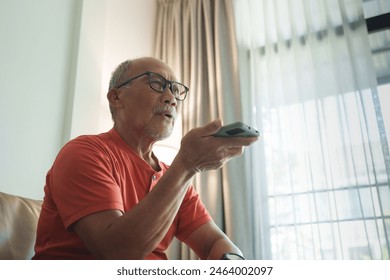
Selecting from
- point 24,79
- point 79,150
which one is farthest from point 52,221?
point 24,79

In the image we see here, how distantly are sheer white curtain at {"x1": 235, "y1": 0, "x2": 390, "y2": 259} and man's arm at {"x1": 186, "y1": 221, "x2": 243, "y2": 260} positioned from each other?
97 cm

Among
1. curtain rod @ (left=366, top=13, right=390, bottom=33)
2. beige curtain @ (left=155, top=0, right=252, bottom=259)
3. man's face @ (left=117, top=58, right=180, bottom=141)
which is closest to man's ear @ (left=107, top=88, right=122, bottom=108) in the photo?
man's face @ (left=117, top=58, right=180, bottom=141)

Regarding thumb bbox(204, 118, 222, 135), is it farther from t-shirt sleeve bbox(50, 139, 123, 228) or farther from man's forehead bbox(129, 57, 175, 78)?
man's forehead bbox(129, 57, 175, 78)

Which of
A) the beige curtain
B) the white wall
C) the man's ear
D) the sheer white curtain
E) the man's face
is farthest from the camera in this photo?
the beige curtain

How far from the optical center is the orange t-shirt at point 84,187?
78cm

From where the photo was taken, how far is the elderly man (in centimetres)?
73

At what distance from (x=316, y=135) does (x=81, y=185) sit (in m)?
1.58

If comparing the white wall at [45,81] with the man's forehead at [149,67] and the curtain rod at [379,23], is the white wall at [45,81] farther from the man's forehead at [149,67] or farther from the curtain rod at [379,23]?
the curtain rod at [379,23]

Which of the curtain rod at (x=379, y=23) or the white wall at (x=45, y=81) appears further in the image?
the curtain rod at (x=379, y=23)

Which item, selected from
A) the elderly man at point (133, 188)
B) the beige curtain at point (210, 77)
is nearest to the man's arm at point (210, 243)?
the elderly man at point (133, 188)

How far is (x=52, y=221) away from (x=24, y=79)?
910 millimetres

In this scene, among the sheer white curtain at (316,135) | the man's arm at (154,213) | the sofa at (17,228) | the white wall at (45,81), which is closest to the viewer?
the man's arm at (154,213)

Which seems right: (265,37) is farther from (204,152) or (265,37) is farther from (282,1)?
(204,152)

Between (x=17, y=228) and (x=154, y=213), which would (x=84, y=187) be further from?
(x=17, y=228)
